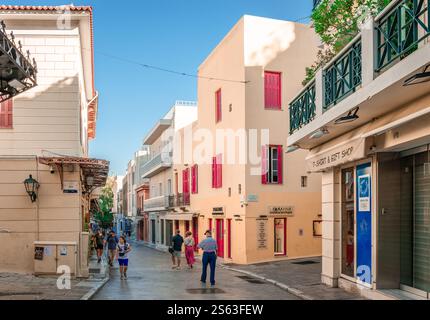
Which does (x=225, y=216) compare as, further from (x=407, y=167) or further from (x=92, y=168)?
(x=407, y=167)

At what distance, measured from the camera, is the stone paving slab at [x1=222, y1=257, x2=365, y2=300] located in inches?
515

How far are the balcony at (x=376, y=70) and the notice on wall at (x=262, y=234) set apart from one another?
11147mm

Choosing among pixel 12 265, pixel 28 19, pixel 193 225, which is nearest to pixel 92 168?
pixel 12 265

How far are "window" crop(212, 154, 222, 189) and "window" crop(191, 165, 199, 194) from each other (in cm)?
423

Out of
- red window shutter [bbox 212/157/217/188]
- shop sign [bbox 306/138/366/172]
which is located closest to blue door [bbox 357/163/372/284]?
shop sign [bbox 306/138/366/172]

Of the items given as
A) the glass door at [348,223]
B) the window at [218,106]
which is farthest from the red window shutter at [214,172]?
the glass door at [348,223]

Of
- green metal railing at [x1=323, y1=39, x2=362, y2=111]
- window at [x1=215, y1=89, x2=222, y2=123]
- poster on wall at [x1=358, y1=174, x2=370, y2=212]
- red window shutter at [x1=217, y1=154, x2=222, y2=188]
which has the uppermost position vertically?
window at [x1=215, y1=89, x2=222, y2=123]

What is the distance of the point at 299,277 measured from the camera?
1739 centimetres

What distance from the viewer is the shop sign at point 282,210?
82.9 ft

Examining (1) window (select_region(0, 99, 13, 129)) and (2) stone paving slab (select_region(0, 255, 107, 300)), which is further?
(1) window (select_region(0, 99, 13, 129))

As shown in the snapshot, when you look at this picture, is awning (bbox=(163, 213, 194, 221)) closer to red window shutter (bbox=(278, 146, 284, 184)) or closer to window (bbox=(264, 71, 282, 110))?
red window shutter (bbox=(278, 146, 284, 184))

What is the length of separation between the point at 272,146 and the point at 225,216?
447 cm

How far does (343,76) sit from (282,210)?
45.5 feet

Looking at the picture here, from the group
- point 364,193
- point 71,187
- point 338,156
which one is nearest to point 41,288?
point 71,187
